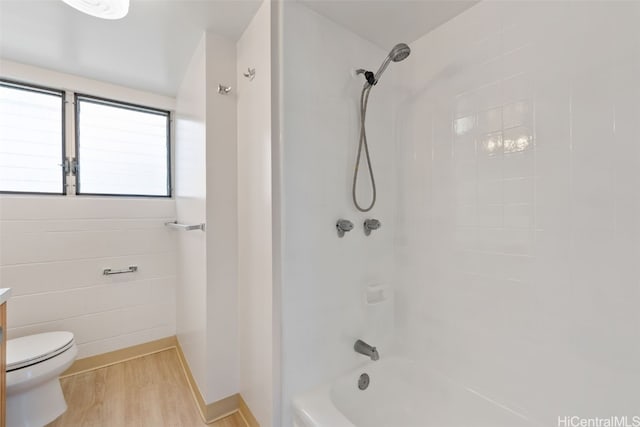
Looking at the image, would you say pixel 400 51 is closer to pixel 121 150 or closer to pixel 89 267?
pixel 121 150

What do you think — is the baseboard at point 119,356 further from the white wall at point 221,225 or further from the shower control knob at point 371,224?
the shower control knob at point 371,224

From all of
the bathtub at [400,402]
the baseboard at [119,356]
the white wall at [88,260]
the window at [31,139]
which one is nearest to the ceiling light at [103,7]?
the white wall at [88,260]

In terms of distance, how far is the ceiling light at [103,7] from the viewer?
3.64ft

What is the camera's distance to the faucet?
1.35 m

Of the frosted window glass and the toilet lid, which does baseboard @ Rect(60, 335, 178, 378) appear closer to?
the toilet lid

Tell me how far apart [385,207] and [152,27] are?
5.66ft

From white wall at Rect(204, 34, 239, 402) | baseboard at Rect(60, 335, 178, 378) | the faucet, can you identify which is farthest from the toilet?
the faucet

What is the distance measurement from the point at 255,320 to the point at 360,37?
1694 millimetres

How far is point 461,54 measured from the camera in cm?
134

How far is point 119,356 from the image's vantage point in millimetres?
2072

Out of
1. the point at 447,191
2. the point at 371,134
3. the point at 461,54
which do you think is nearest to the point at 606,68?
the point at 461,54

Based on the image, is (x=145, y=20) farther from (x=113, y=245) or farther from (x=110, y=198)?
(x=113, y=245)

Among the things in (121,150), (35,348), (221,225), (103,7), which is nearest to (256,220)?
(221,225)

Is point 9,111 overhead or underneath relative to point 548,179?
overhead
